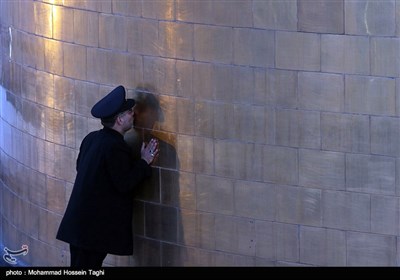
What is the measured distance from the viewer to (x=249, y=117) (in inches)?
309

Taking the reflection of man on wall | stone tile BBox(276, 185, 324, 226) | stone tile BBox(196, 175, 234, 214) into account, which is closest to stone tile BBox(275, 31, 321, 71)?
stone tile BBox(276, 185, 324, 226)

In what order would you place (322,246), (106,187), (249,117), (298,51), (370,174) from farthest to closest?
(106,187)
(249,117)
(322,246)
(298,51)
(370,174)

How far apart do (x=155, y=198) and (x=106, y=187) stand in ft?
1.24

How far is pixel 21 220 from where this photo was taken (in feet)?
31.9

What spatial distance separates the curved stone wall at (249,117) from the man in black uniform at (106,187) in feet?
0.69

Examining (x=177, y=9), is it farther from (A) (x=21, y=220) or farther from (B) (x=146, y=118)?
(A) (x=21, y=220)

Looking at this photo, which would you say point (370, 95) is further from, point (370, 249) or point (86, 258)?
point (86, 258)

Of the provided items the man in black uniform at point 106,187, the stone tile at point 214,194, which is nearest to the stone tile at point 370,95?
the stone tile at point 214,194

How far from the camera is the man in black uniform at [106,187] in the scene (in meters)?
8.17

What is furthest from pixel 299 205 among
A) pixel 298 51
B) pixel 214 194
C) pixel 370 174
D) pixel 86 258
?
pixel 86 258
